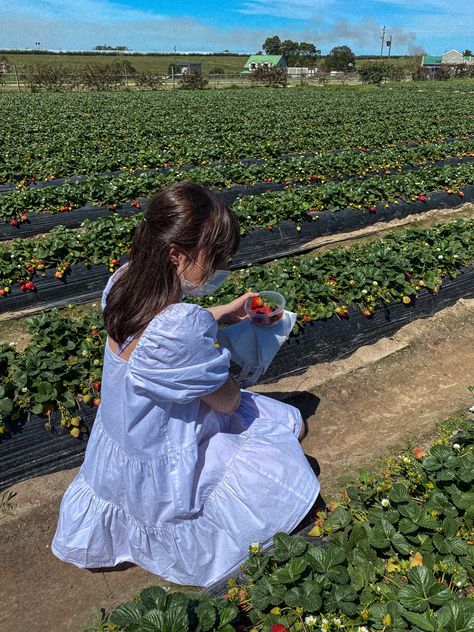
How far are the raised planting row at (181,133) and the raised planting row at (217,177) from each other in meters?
1.49

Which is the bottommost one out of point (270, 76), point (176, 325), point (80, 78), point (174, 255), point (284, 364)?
Result: point (284, 364)

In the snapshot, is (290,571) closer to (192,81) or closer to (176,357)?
(176,357)

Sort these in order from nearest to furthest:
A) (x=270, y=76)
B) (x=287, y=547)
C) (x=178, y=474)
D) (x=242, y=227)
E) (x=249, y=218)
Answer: (x=287, y=547) < (x=178, y=474) < (x=242, y=227) < (x=249, y=218) < (x=270, y=76)

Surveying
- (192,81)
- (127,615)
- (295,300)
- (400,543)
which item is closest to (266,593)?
(127,615)

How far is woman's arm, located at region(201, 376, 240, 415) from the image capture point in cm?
208

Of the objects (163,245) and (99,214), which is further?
(99,214)

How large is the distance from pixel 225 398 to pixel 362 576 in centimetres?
86

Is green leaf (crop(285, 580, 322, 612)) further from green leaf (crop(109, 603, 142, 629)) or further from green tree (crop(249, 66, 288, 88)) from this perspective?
green tree (crop(249, 66, 288, 88))

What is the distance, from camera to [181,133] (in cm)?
1454

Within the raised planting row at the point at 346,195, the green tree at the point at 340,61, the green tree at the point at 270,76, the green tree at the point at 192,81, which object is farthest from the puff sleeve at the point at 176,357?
the green tree at the point at 340,61

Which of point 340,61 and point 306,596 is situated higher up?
point 340,61

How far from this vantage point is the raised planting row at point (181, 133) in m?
10.5

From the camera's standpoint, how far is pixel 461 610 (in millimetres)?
1585

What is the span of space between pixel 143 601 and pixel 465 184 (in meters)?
9.57
